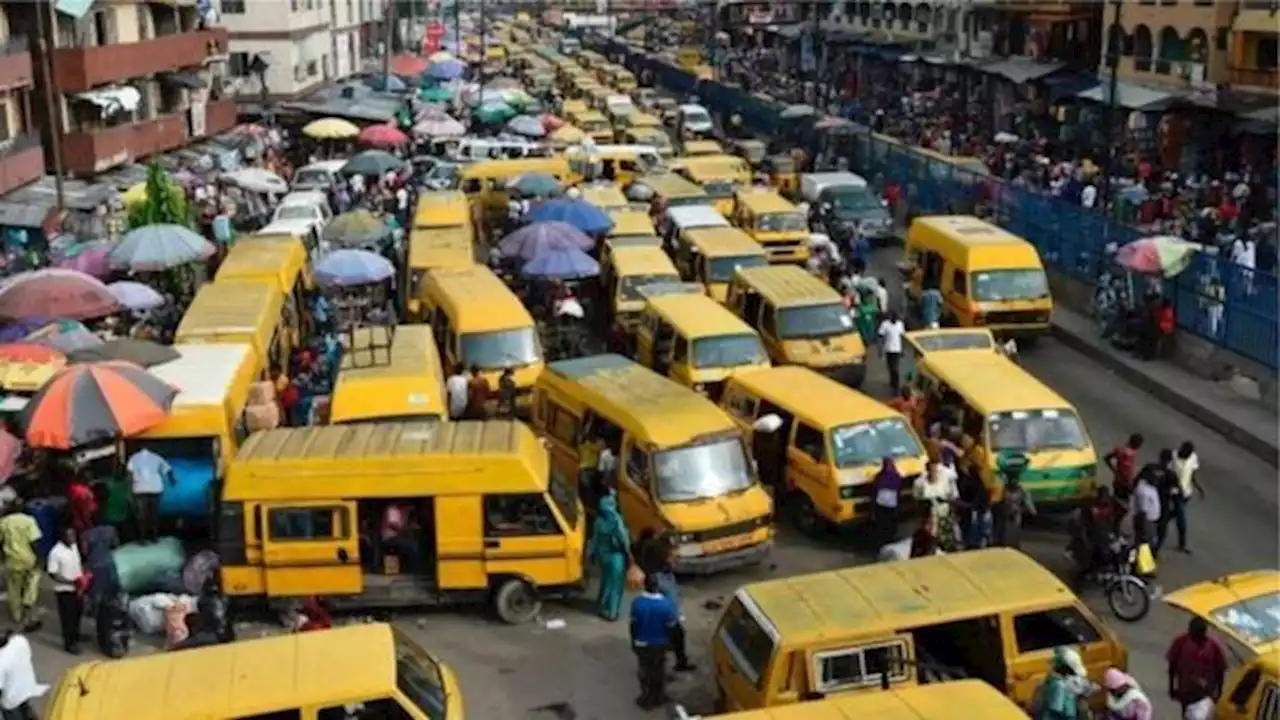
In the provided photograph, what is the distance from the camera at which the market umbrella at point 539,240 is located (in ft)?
87.0

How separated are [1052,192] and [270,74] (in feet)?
119

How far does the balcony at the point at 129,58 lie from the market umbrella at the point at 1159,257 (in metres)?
26.9

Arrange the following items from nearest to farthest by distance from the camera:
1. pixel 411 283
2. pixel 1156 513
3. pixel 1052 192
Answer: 1. pixel 1156 513
2. pixel 411 283
3. pixel 1052 192

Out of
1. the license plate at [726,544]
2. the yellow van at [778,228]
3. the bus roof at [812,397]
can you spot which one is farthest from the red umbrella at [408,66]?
the license plate at [726,544]

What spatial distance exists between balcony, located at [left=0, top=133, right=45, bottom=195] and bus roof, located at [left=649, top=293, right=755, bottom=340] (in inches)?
685

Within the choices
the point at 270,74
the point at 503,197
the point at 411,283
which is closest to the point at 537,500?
the point at 411,283

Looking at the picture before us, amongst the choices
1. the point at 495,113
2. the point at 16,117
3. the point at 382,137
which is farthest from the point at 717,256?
the point at 495,113

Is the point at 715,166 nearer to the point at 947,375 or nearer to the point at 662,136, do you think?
the point at 662,136

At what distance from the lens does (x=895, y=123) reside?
5709 cm

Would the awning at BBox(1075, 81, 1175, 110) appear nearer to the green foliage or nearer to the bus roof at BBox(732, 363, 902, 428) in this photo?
the green foliage

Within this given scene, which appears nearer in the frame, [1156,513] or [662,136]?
[1156,513]

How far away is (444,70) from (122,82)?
2856 centimetres

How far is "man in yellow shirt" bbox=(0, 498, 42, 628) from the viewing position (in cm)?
1464

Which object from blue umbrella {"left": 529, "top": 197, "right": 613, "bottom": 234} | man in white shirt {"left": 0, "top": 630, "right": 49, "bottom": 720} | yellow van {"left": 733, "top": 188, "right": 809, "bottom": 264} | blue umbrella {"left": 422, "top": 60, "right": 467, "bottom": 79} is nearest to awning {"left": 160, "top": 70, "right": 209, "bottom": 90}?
blue umbrella {"left": 422, "top": 60, "right": 467, "bottom": 79}
